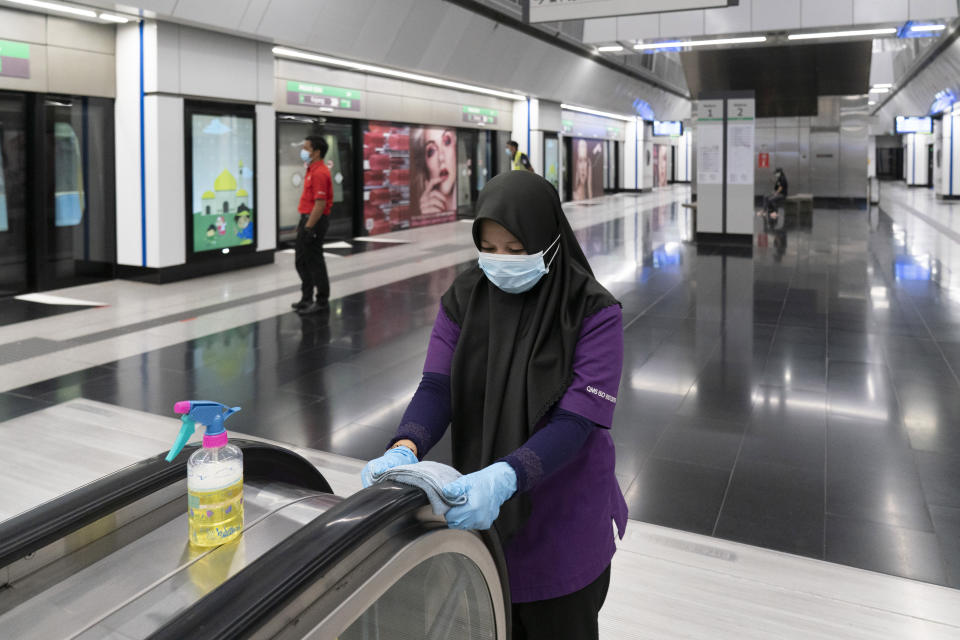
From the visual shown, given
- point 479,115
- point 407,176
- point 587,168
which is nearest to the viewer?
point 407,176

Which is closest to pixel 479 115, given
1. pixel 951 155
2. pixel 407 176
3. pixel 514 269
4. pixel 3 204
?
pixel 407 176

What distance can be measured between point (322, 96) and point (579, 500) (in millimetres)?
14161

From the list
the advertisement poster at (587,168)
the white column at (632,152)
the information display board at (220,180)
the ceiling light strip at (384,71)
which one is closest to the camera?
the information display board at (220,180)

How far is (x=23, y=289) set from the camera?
10055 millimetres

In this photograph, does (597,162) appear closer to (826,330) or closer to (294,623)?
(826,330)

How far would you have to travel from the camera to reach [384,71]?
1620 cm

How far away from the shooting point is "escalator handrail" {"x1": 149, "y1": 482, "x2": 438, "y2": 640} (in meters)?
1.21

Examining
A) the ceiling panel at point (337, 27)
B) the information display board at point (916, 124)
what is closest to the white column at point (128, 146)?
the ceiling panel at point (337, 27)

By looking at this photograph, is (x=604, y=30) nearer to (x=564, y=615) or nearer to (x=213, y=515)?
(x=564, y=615)

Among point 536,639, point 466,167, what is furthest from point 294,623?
point 466,167

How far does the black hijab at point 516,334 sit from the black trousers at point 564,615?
0.68ft

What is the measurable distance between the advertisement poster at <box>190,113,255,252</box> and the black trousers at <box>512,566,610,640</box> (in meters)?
10.3

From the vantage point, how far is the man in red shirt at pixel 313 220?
27.1ft

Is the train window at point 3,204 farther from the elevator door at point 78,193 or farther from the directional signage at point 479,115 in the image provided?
the directional signage at point 479,115
